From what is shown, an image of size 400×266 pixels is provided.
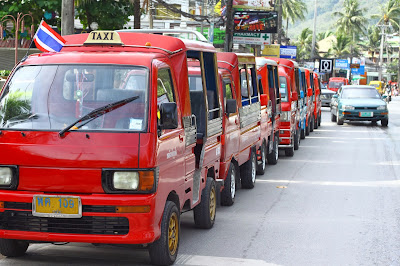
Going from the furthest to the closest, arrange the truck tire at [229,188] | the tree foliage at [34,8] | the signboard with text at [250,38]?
the signboard with text at [250,38], the tree foliage at [34,8], the truck tire at [229,188]

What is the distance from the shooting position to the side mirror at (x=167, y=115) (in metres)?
6.65

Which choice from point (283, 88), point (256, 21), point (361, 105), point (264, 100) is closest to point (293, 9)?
point (256, 21)

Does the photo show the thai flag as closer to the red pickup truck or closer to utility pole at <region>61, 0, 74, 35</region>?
the red pickup truck

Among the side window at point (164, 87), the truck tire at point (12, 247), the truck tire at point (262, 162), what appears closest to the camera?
the side window at point (164, 87)

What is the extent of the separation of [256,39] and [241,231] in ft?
86.0

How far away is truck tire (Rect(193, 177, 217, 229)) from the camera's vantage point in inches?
350

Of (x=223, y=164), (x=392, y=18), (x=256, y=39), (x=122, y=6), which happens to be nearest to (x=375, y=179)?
(x=223, y=164)

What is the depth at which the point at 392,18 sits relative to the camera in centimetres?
11425

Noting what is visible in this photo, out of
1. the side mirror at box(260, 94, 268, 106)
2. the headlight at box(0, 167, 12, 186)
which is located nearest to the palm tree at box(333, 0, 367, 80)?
the side mirror at box(260, 94, 268, 106)

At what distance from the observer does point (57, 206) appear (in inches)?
250

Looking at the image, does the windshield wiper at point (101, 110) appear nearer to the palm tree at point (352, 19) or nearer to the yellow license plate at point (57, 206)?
the yellow license plate at point (57, 206)

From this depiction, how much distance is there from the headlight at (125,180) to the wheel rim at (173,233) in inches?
30.8

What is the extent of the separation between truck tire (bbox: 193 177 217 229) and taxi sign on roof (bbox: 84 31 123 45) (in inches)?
94.5

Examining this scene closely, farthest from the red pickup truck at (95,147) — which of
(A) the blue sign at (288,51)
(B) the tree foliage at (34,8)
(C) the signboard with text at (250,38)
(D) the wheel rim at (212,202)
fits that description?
(A) the blue sign at (288,51)
